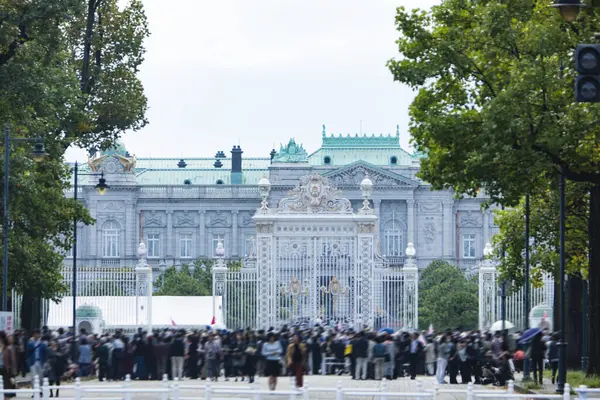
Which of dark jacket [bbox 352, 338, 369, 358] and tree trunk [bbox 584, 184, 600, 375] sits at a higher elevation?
tree trunk [bbox 584, 184, 600, 375]

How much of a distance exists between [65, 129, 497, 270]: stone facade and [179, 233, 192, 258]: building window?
3.3 inches

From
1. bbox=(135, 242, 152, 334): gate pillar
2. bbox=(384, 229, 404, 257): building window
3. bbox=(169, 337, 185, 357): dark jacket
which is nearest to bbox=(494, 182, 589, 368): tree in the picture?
bbox=(169, 337, 185, 357): dark jacket

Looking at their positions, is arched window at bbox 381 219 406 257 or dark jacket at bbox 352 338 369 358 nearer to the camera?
dark jacket at bbox 352 338 369 358

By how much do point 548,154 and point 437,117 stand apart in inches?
119

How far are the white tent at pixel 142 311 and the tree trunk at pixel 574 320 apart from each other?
1925cm

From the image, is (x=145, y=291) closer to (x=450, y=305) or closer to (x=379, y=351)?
(x=379, y=351)

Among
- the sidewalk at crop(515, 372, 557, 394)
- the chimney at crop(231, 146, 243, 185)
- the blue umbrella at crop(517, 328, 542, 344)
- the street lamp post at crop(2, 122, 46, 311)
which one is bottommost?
the sidewalk at crop(515, 372, 557, 394)

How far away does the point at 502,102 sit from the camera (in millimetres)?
36875

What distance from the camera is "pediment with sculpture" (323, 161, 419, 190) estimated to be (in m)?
130

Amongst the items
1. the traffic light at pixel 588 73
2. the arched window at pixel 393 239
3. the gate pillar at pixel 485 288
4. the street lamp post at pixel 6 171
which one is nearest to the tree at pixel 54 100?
the street lamp post at pixel 6 171

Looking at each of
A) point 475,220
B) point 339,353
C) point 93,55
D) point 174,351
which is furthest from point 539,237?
point 475,220

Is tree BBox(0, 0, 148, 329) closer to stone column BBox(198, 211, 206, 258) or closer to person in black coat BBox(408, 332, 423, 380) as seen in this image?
person in black coat BBox(408, 332, 423, 380)

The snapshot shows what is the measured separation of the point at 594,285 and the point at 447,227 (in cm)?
9492

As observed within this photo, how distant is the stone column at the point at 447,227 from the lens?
133 m
